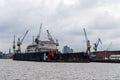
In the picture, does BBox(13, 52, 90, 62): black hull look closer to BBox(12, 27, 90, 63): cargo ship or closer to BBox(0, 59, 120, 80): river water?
BBox(12, 27, 90, 63): cargo ship

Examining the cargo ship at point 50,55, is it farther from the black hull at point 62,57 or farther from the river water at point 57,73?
the river water at point 57,73

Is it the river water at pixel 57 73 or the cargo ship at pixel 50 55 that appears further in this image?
the cargo ship at pixel 50 55

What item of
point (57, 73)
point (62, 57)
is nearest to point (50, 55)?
point (62, 57)

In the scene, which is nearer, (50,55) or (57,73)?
(57,73)

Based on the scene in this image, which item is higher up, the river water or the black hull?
the black hull

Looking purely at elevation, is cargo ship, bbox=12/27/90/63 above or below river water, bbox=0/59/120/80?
above

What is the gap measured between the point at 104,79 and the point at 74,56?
4129 inches

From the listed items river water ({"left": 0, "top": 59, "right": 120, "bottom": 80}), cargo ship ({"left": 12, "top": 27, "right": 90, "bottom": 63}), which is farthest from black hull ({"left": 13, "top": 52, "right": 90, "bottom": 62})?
river water ({"left": 0, "top": 59, "right": 120, "bottom": 80})

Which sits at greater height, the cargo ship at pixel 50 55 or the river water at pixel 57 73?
the cargo ship at pixel 50 55

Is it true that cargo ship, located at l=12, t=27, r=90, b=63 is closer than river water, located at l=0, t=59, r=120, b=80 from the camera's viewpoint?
No

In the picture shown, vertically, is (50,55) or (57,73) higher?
(50,55)

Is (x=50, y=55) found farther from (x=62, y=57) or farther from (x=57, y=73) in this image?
(x=57, y=73)

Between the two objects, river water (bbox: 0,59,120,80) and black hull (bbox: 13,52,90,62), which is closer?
river water (bbox: 0,59,120,80)

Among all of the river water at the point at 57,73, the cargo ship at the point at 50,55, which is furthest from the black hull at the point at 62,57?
the river water at the point at 57,73
